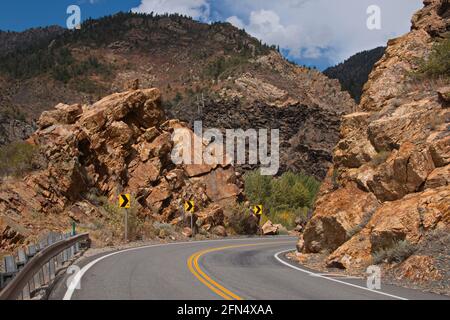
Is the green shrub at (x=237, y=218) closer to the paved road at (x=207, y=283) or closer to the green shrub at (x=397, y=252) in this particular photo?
the paved road at (x=207, y=283)

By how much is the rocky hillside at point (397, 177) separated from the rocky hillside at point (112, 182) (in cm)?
1213

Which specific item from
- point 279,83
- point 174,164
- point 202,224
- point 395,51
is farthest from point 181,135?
point 279,83

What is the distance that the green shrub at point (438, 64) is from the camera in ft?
65.5

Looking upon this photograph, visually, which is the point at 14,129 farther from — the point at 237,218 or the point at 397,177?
the point at 397,177

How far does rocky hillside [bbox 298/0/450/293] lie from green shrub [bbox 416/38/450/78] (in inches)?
13.1

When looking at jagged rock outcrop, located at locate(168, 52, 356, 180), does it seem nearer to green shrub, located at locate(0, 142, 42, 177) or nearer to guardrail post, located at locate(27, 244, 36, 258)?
green shrub, located at locate(0, 142, 42, 177)

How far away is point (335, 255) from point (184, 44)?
115942 millimetres

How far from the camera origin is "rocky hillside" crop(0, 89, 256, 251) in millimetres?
24766

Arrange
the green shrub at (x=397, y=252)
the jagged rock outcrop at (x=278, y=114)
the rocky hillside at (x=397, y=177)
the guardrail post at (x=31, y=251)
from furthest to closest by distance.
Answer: the jagged rock outcrop at (x=278, y=114), the rocky hillside at (x=397, y=177), the green shrub at (x=397, y=252), the guardrail post at (x=31, y=251)

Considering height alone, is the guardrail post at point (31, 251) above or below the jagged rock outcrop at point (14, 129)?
below

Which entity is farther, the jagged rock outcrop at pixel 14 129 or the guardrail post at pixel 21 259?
the jagged rock outcrop at pixel 14 129

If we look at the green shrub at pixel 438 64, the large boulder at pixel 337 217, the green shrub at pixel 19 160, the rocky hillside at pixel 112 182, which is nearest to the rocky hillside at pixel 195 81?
the rocky hillside at pixel 112 182

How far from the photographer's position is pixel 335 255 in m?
15.5

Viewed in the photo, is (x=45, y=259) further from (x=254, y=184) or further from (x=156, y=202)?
(x=254, y=184)
